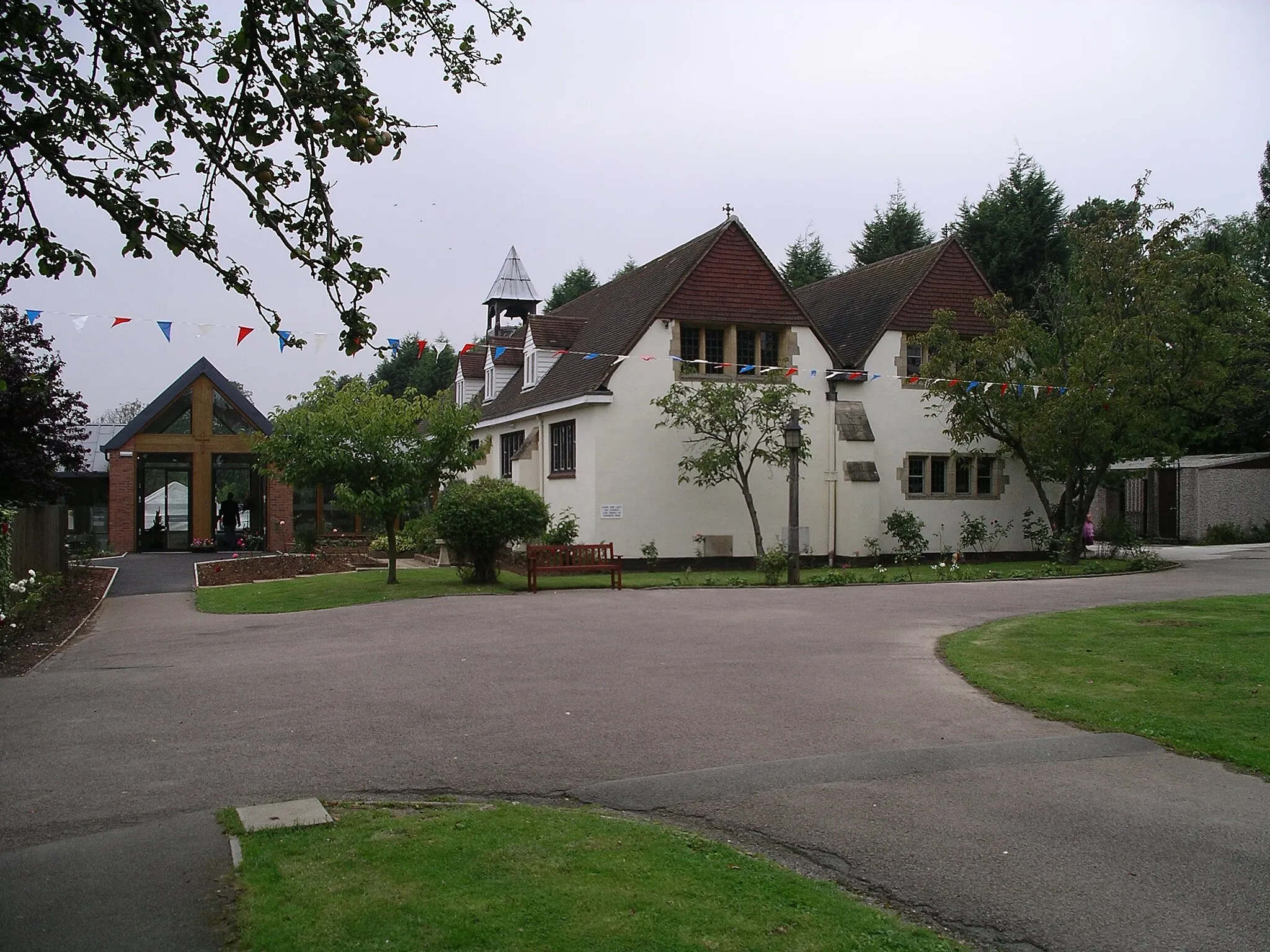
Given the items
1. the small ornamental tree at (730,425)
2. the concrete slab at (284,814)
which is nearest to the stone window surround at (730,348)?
the small ornamental tree at (730,425)

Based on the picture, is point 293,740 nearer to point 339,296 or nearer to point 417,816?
point 417,816

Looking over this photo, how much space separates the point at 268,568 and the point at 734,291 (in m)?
13.2

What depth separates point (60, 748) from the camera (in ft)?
26.8

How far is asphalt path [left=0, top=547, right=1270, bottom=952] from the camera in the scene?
5426mm

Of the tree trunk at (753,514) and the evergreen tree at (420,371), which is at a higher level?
the evergreen tree at (420,371)

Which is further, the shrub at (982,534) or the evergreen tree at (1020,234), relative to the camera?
the evergreen tree at (1020,234)

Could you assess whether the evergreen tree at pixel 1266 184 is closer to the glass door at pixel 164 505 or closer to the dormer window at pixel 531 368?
the dormer window at pixel 531 368

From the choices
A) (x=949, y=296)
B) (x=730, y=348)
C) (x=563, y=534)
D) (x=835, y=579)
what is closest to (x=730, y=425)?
(x=730, y=348)

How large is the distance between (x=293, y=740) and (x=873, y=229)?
4449 centimetres

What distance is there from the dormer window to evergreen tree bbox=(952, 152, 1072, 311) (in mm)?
20325

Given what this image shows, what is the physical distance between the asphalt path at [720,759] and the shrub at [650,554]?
→ 11307mm

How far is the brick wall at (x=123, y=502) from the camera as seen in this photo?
32500 millimetres

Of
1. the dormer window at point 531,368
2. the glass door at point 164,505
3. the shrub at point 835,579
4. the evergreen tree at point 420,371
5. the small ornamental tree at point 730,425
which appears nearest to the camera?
the shrub at point 835,579

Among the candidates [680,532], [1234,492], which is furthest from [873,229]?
[680,532]
